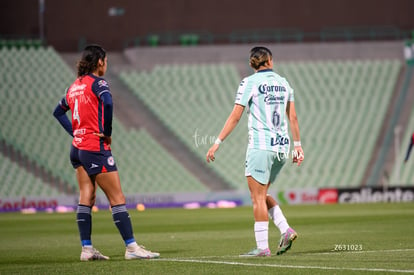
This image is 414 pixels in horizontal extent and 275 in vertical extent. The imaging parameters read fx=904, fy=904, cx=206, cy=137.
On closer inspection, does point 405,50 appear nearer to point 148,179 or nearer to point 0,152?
point 148,179

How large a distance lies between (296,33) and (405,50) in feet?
16.8

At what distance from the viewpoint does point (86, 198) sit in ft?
36.0

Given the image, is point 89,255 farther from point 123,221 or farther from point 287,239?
point 287,239

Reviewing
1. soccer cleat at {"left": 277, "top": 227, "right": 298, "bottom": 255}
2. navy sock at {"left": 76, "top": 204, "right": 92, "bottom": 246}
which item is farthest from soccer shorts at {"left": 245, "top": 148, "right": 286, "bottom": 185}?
navy sock at {"left": 76, "top": 204, "right": 92, "bottom": 246}

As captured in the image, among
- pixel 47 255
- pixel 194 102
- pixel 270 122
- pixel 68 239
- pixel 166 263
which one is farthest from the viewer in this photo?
pixel 194 102

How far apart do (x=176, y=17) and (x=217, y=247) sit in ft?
99.1

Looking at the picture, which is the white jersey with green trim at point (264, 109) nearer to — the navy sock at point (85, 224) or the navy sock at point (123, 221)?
the navy sock at point (123, 221)

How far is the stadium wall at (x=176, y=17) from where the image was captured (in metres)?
42.0

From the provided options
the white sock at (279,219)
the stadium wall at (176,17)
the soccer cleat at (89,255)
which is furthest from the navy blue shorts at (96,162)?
the stadium wall at (176,17)

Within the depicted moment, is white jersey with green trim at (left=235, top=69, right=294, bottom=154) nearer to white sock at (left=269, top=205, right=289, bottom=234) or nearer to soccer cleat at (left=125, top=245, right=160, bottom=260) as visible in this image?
white sock at (left=269, top=205, right=289, bottom=234)

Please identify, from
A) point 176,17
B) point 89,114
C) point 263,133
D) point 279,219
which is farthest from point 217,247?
point 176,17

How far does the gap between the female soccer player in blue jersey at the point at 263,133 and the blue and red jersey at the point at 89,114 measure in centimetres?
141


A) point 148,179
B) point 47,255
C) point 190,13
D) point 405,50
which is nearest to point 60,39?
point 190,13

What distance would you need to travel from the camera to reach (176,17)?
42.4m
